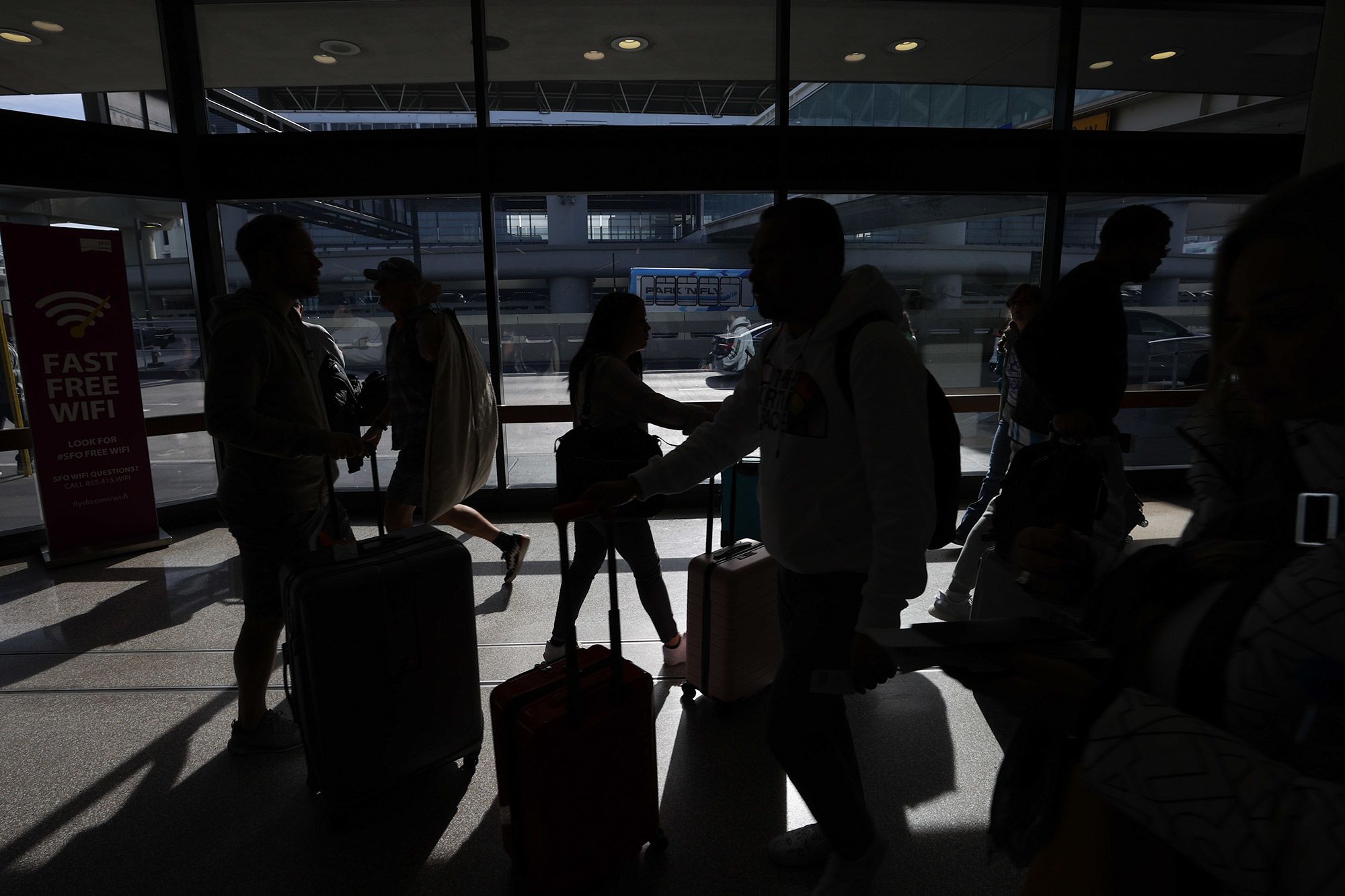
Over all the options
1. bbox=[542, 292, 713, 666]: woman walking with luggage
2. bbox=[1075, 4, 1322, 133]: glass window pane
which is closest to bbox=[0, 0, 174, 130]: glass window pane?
bbox=[542, 292, 713, 666]: woman walking with luggage

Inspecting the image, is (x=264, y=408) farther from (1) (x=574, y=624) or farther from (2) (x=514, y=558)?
(2) (x=514, y=558)

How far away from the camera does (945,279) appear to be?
5645 mm

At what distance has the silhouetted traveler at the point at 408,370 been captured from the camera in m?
3.26

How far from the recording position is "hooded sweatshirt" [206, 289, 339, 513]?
2.20m

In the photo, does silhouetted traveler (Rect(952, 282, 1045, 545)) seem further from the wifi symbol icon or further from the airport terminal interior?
the wifi symbol icon

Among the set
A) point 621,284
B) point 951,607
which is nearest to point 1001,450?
point 951,607

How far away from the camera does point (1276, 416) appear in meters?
0.84

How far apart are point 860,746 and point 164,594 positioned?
13.0ft

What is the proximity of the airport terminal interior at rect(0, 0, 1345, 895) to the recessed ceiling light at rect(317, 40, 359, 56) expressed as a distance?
0.04 ft

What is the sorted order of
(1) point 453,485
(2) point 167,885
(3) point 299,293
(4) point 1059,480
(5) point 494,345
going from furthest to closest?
(5) point 494,345 < (1) point 453,485 < (3) point 299,293 < (2) point 167,885 < (4) point 1059,480

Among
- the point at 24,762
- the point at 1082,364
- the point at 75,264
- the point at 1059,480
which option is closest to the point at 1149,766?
the point at 1059,480

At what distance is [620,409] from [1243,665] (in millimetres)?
2159

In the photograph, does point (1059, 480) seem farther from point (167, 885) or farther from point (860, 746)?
point (167, 885)

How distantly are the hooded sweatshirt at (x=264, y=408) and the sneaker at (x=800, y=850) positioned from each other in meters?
1.84
